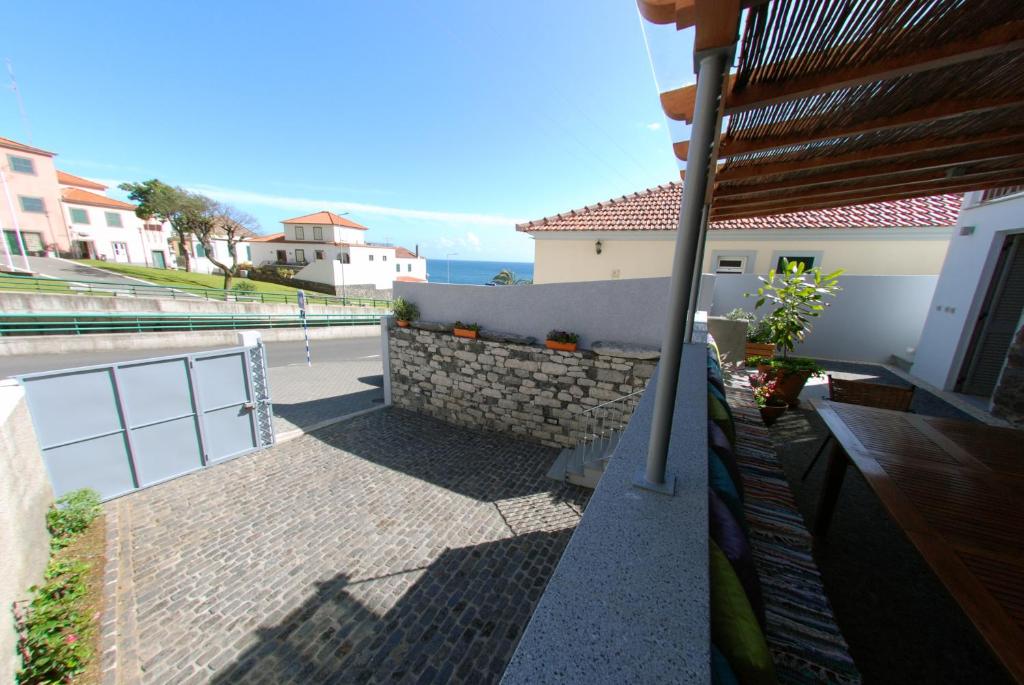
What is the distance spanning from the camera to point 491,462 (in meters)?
6.04

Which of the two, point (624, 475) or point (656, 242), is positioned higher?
point (656, 242)

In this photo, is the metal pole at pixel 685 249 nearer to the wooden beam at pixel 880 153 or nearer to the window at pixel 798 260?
the wooden beam at pixel 880 153

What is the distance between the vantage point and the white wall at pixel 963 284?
5383mm

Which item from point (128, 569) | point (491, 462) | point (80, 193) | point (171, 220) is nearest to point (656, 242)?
point (491, 462)

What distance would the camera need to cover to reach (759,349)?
21.6ft

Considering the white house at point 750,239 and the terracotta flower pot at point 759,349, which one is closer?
the terracotta flower pot at point 759,349

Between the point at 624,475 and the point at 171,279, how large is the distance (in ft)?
104

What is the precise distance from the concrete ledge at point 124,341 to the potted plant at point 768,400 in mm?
16735

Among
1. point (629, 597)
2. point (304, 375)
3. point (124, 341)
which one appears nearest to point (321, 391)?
point (304, 375)

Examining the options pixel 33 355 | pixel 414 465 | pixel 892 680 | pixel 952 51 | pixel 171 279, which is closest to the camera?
pixel 952 51

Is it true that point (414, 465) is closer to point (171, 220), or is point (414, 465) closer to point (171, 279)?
point (171, 279)

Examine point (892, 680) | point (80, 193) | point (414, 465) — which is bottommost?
point (414, 465)

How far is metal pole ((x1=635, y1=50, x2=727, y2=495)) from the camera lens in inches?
46.2

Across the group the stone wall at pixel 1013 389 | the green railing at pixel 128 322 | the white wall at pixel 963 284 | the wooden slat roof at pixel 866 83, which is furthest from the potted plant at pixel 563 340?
the green railing at pixel 128 322
